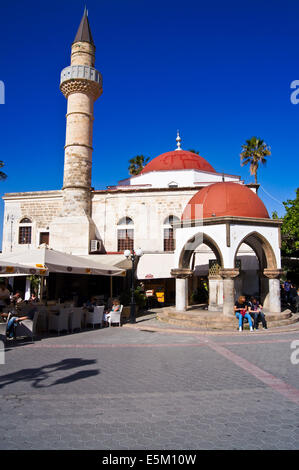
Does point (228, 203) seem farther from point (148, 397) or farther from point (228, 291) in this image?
point (148, 397)

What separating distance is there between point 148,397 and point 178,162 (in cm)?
2304

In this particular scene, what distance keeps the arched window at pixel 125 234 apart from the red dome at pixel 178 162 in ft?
18.6

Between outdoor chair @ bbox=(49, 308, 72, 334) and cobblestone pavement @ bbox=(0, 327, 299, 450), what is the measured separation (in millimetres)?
1915

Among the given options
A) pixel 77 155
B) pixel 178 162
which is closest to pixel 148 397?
pixel 77 155

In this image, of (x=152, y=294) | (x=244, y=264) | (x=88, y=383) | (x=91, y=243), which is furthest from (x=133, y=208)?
(x=88, y=383)

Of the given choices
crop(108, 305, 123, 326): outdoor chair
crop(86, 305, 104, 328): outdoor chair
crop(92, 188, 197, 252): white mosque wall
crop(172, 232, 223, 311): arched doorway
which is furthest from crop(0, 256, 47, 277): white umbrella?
crop(92, 188, 197, 252): white mosque wall

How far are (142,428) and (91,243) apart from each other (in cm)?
1868

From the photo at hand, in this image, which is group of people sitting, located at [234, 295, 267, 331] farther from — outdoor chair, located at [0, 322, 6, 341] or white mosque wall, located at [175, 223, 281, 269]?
outdoor chair, located at [0, 322, 6, 341]

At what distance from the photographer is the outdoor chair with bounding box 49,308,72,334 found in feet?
35.4

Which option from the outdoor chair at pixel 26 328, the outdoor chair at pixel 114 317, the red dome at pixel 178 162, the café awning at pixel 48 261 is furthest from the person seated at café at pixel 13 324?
the red dome at pixel 178 162

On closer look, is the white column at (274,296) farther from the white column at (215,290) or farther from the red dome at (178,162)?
the red dome at (178,162)

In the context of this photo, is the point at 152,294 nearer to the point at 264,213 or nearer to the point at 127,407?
the point at 264,213

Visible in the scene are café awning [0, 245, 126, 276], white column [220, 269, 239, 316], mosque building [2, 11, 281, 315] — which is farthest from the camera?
mosque building [2, 11, 281, 315]
